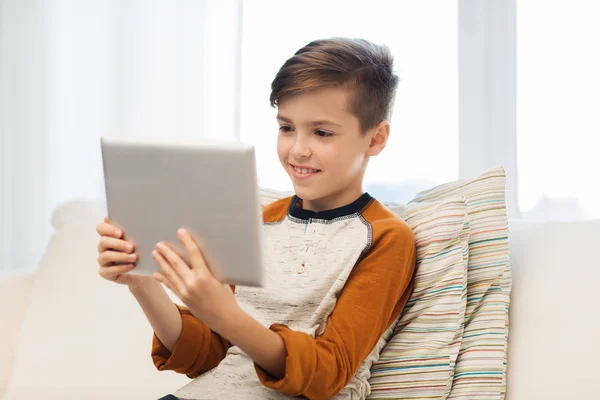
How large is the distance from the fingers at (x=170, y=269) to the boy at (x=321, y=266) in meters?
0.11

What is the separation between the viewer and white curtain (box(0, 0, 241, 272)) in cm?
292

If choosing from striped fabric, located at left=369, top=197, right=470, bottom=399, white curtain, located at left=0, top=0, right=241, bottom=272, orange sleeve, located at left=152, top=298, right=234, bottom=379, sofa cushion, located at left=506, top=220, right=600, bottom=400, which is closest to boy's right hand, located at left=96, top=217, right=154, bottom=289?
orange sleeve, located at left=152, top=298, right=234, bottom=379

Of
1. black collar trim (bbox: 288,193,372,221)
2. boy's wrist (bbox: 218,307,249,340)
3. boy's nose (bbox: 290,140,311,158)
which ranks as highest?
boy's nose (bbox: 290,140,311,158)

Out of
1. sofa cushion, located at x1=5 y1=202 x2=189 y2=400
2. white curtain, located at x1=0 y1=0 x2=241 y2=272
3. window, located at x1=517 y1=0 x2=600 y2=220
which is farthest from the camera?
white curtain, located at x1=0 y1=0 x2=241 y2=272

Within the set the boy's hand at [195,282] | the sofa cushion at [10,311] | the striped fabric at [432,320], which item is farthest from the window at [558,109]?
the boy's hand at [195,282]

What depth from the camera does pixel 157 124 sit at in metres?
2.93

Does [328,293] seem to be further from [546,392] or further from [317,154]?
[546,392]

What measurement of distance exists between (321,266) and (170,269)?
331 millimetres

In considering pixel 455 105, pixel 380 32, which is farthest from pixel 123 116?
pixel 455 105

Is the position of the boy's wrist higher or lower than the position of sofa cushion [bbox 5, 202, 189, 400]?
higher

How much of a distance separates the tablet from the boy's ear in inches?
18.5

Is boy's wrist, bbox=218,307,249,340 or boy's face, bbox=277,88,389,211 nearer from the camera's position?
boy's wrist, bbox=218,307,249,340

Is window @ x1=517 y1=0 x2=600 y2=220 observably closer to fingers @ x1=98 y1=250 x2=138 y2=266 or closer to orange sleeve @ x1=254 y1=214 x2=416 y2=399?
orange sleeve @ x1=254 y1=214 x2=416 y2=399

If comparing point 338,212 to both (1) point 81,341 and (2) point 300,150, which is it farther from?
(1) point 81,341
